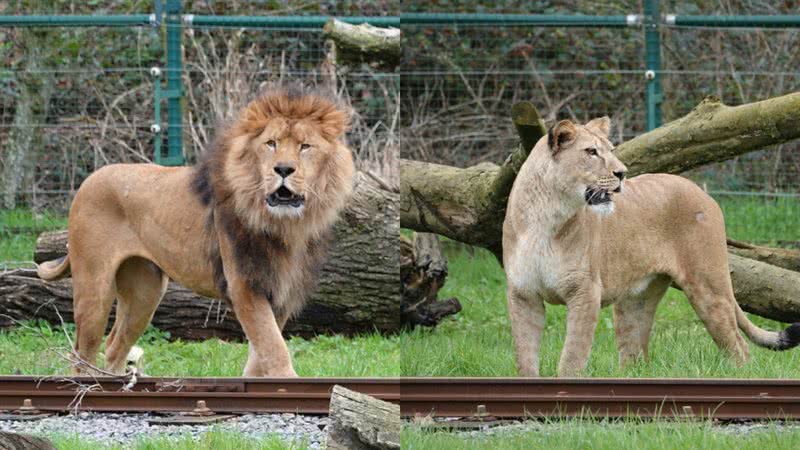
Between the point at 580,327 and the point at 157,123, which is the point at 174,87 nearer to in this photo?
the point at 157,123

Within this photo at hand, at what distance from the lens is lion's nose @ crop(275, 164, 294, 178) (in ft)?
13.5

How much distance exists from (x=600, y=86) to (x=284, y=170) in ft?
4.63

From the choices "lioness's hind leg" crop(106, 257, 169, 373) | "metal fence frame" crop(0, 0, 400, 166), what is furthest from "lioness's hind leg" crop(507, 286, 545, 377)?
"metal fence frame" crop(0, 0, 400, 166)

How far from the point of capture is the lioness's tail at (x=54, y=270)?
473 centimetres

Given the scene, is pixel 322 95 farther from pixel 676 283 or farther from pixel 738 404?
pixel 738 404

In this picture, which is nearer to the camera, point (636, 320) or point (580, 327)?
point (580, 327)

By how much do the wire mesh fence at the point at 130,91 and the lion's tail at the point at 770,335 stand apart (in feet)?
10.2

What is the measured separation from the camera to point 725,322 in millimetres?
3238

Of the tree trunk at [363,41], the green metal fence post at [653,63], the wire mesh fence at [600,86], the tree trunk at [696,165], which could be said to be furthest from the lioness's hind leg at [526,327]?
the tree trunk at [363,41]

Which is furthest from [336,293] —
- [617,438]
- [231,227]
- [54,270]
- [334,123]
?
[617,438]

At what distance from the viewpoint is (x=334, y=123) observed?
4.18 m

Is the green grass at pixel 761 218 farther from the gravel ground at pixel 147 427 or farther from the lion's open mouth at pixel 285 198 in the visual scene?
the lion's open mouth at pixel 285 198

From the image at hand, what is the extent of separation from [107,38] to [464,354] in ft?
15.9

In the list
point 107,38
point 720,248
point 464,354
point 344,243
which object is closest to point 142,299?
point 344,243
